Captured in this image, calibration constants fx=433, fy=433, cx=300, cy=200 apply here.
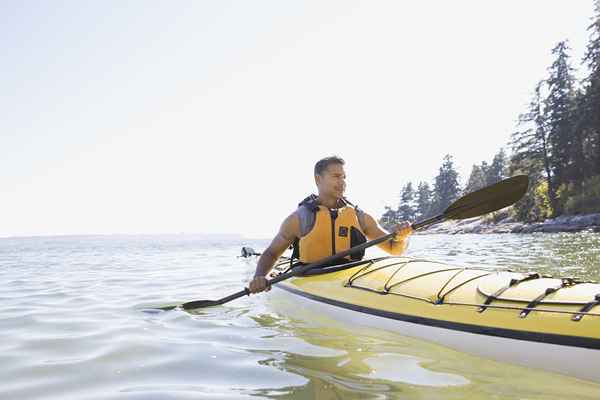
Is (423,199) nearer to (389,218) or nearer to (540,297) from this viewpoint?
(389,218)

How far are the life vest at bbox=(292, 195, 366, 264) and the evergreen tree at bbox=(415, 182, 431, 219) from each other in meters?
66.6

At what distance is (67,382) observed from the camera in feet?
9.96

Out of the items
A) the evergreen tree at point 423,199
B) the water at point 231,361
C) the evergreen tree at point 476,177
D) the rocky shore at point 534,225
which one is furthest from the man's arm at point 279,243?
the evergreen tree at point 423,199

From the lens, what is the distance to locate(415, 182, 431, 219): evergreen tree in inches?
2749

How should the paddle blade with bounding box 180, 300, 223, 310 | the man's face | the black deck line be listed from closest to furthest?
the black deck line
the man's face
the paddle blade with bounding box 180, 300, 223, 310

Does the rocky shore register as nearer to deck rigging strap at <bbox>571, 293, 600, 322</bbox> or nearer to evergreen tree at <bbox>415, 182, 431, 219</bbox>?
deck rigging strap at <bbox>571, 293, 600, 322</bbox>

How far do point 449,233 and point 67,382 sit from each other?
4079 centimetres

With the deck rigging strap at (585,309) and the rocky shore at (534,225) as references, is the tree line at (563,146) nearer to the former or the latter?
the rocky shore at (534,225)

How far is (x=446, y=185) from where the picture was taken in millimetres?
61750

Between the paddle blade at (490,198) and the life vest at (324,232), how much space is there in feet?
3.58

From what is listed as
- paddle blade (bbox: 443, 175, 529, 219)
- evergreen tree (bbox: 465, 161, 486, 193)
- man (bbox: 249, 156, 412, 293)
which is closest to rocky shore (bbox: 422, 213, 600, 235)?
paddle blade (bbox: 443, 175, 529, 219)

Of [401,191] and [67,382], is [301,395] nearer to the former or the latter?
[67,382]

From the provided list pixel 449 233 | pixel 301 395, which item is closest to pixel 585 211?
pixel 449 233

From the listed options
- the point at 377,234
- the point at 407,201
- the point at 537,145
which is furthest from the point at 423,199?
the point at 377,234
